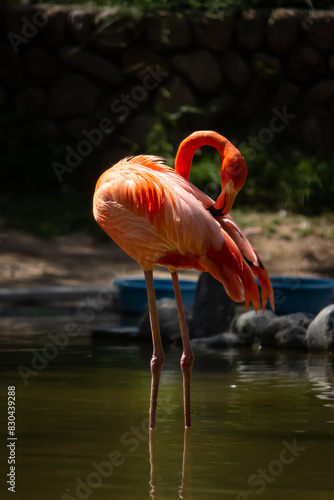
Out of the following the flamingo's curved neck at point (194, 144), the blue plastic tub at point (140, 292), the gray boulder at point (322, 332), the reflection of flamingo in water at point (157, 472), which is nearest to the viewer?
the reflection of flamingo in water at point (157, 472)

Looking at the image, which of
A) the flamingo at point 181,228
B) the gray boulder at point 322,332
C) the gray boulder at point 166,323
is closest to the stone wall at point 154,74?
the gray boulder at point 166,323

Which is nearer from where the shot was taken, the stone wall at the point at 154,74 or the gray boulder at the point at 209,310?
the gray boulder at the point at 209,310

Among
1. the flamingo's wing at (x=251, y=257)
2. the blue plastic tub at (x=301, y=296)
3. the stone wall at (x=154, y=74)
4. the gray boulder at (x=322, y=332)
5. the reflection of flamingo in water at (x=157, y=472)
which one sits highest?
the stone wall at (x=154, y=74)

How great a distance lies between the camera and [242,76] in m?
12.8

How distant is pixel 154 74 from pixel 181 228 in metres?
8.90

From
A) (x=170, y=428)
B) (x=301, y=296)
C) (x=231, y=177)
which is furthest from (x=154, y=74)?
(x=170, y=428)

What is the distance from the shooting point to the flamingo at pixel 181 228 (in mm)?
4008

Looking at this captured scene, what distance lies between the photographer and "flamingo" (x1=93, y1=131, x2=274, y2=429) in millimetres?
4008

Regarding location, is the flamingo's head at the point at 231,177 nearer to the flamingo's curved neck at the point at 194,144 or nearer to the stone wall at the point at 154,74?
the flamingo's curved neck at the point at 194,144

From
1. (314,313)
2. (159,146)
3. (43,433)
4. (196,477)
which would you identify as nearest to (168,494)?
(196,477)

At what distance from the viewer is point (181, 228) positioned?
4.00 metres

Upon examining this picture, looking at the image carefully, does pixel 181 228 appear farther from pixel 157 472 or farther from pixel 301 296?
pixel 301 296

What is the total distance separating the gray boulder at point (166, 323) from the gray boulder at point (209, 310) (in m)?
0.14

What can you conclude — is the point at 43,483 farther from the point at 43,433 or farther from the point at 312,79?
the point at 312,79
